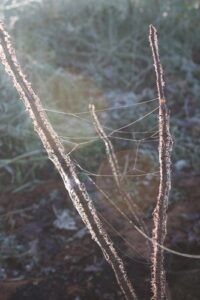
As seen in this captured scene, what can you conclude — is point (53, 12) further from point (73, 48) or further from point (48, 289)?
point (48, 289)

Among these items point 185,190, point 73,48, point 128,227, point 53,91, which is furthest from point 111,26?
point 128,227

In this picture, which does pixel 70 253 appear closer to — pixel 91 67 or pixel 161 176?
pixel 161 176

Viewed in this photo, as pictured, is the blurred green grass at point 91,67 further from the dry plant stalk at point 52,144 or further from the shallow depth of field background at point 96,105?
the dry plant stalk at point 52,144

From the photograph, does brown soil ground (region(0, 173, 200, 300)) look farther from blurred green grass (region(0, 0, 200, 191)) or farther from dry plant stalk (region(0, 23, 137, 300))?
dry plant stalk (region(0, 23, 137, 300))

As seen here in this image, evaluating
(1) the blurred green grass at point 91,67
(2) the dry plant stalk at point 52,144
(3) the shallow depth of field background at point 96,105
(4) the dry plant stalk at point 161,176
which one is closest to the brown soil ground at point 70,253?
(3) the shallow depth of field background at point 96,105

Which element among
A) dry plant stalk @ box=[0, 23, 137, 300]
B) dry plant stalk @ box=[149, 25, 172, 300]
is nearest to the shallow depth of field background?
dry plant stalk @ box=[149, 25, 172, 300]

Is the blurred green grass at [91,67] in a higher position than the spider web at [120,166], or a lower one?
higher
